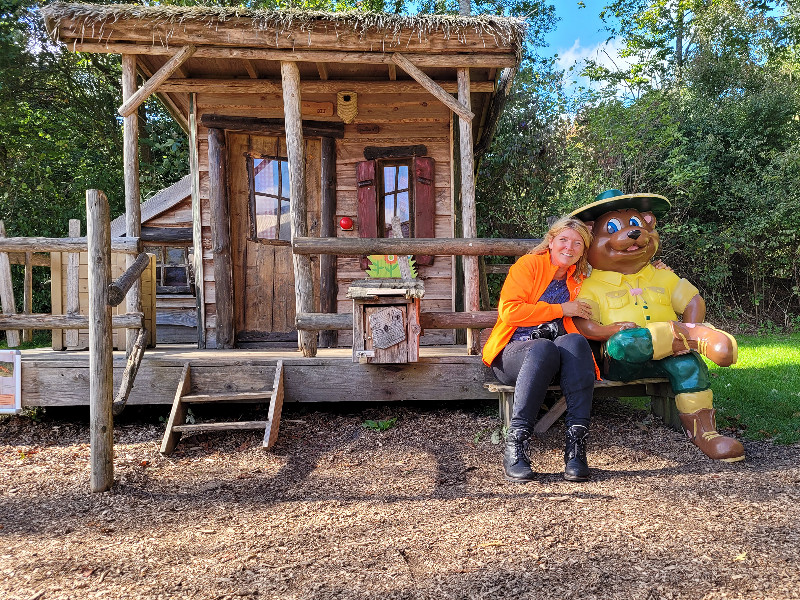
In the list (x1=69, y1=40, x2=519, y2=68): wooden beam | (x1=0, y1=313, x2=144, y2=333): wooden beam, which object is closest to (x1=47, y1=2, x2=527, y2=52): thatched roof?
(x1=69, y1=40, x2=519, y2=68): wooden beam

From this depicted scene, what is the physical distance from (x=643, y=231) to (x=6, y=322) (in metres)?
4.82

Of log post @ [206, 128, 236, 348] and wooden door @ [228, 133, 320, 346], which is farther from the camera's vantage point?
wooden door @ [228, 133, 320, 346]

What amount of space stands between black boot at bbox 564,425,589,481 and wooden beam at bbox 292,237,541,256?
1.64 metres

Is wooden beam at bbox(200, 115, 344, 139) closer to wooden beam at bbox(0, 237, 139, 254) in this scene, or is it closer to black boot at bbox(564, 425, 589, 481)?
wooden beam at bbox(0, 237, 139, 254)

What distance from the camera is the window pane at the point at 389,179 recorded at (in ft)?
22.2

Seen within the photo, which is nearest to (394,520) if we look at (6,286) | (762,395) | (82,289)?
(82,289)

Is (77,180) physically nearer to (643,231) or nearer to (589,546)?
(643,231)

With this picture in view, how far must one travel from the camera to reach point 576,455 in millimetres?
3414

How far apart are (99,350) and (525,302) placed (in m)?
2.56

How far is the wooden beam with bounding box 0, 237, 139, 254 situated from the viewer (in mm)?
4500

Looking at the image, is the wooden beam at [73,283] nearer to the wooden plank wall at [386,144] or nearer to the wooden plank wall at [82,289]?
the wooden plank wall at [82,289]

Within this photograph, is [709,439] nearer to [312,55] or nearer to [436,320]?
[436,320]

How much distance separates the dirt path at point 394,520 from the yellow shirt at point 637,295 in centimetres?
93

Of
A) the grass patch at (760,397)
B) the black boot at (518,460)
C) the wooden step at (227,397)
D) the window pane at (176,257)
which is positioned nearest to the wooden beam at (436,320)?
the wooden step at (227,397)
